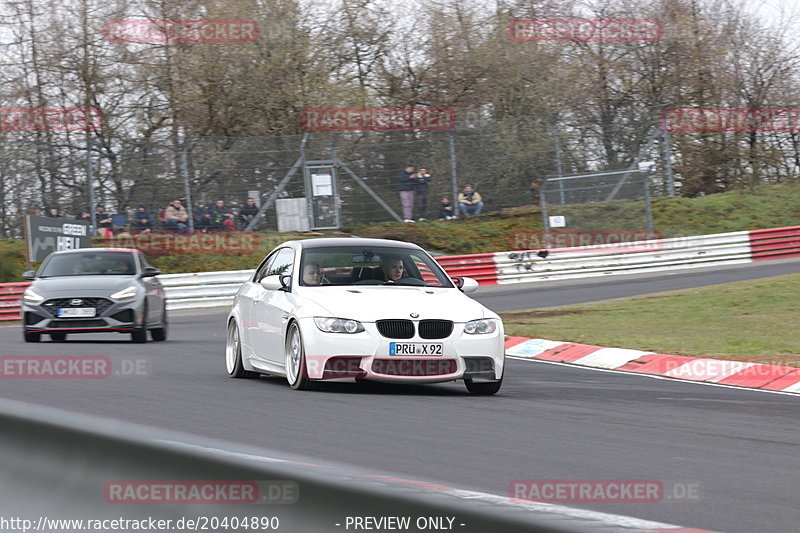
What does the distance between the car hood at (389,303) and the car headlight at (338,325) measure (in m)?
0.04

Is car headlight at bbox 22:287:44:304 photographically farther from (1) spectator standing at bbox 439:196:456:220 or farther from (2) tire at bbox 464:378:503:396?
(1) spectator standing at bbox 439:196:456:220

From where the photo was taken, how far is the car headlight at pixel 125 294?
1619 cm

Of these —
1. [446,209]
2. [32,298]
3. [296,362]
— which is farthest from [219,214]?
[296,362]

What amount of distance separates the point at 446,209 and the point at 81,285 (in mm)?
16226

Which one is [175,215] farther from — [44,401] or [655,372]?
[44,401]

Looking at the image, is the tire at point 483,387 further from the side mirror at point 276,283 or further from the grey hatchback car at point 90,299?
the grey hatchback car at point 90,299

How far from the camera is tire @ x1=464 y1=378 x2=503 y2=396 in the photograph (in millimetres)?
10344

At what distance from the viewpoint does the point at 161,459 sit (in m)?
3.04

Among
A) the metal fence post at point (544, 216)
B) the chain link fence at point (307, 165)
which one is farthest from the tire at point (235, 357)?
the metal fence post at point (544, 216)

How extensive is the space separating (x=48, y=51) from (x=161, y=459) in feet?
111

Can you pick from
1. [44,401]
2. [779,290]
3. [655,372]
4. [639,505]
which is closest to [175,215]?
[779,290]

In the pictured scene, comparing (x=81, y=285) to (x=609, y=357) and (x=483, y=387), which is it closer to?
(x=609, y=357)

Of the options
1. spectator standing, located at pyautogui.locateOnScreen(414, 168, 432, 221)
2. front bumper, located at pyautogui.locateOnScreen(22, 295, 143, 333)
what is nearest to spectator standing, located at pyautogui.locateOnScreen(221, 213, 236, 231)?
spectator standing, located at pyautogui.locateOnScreen(414, 168, 432, 221)

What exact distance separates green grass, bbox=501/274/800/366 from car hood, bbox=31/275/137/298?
18.6ft
